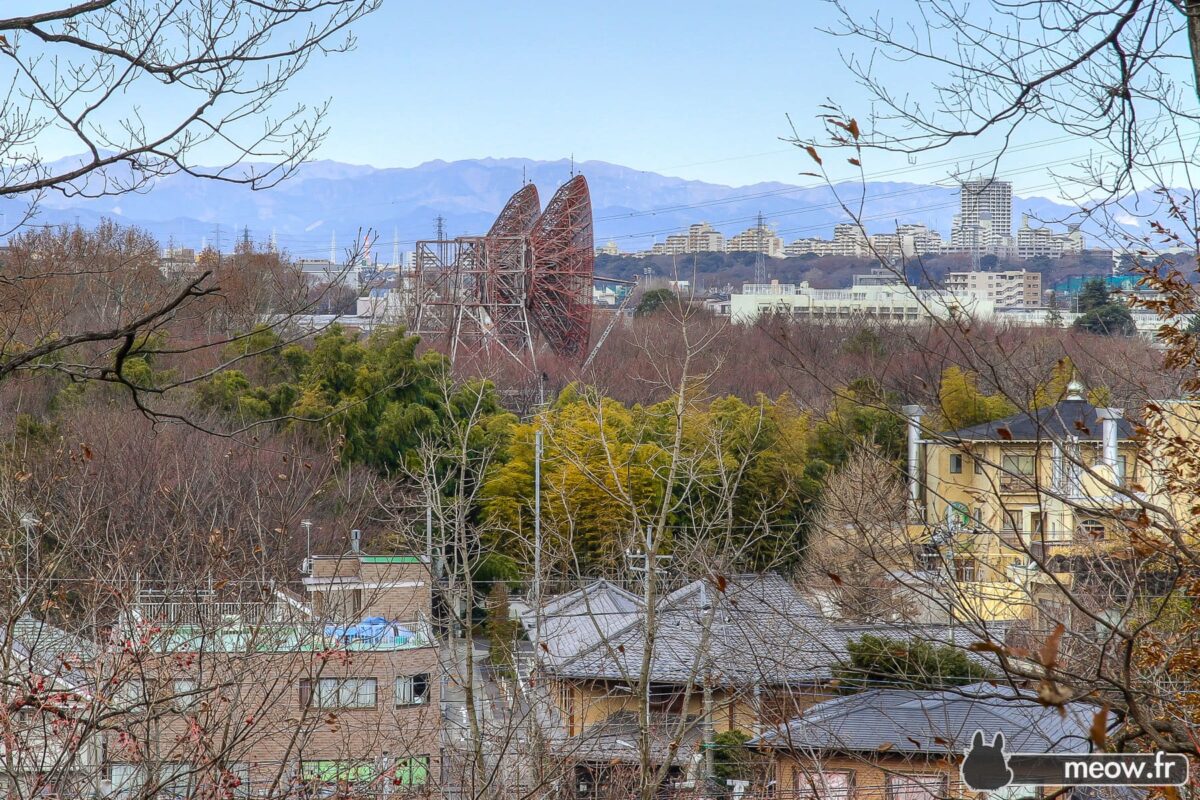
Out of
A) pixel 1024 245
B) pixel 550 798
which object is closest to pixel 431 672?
pixel 550 798

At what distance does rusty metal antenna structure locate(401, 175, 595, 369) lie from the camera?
32906 mm

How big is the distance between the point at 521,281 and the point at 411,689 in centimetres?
2181

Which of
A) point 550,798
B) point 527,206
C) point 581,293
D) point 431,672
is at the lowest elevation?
point 431,672

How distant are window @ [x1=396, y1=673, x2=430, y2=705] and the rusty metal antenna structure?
67.1 feet

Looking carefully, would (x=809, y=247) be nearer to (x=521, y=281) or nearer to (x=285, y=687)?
(x=521, y=281)

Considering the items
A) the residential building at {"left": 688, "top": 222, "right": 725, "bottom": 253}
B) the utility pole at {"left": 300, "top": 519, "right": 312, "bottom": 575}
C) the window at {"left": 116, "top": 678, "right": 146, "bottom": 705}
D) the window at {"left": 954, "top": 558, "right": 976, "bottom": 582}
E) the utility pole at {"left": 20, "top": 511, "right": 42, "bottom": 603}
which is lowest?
the utility pole at {"left": 300, "top": 519, "right": 312, "bottom": 575}

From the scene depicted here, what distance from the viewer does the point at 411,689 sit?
1211 centimetres

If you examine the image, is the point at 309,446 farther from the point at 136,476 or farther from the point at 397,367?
the point at 136,476

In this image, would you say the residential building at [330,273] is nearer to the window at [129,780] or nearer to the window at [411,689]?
the window at [129,780]

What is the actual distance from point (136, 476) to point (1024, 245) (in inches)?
4154

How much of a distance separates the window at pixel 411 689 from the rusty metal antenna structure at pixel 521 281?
805 inches

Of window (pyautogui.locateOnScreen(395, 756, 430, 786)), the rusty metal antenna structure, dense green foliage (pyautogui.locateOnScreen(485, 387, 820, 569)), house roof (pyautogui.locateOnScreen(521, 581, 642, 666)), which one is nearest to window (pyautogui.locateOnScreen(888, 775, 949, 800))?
window (pyautogui.locateOnScreen(395, 756, 430, 786))

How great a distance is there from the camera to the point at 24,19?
10.9 feet

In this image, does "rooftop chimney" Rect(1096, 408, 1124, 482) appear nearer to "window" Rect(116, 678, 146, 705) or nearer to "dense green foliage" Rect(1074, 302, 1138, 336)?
"window" Rect(116, 678, 146, 705)
